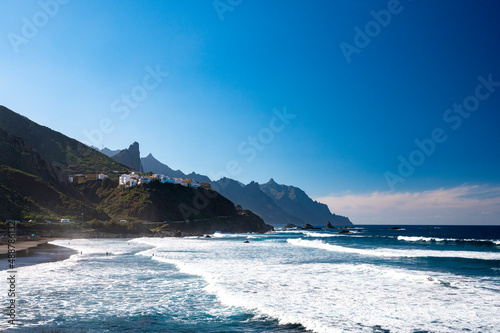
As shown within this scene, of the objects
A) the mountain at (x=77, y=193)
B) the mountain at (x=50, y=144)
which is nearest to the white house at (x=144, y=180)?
the mountain at (x=77, y=193)

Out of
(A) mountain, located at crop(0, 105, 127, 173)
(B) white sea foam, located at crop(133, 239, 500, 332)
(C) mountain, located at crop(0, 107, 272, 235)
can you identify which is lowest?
(B) white sea foam, located at crop(133, 239, 500, 332)

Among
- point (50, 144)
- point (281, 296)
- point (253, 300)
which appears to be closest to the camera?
point (253, 300)

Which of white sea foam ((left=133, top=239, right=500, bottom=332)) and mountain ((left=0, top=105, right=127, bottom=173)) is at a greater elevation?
mountain ((left=0, top=105, right=127, bottom=173))

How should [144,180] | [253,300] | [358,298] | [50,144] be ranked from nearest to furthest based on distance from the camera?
[253,300], [358,298], [144,180], [50,144]

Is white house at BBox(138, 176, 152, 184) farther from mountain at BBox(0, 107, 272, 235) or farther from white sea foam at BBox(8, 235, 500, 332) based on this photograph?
white sea foam at BBox(8, 235, 500, 332)

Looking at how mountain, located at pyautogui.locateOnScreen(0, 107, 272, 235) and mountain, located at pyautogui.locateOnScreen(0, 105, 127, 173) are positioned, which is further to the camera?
mountain, located at pyautogui.locateOnScreen(0, 105, 127, 173)

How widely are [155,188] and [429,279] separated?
426 ft

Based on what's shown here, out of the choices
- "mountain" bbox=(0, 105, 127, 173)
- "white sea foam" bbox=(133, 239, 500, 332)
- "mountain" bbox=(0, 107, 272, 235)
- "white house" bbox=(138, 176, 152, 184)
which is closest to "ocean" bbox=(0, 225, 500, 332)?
"white sea foam" bbox=(133, 239, 500, 332)

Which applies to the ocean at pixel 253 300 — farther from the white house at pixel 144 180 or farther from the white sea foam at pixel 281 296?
the white house at pixel 144 180

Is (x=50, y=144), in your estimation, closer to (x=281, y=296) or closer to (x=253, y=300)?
(x=253, y=300)

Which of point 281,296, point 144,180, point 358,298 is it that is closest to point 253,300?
point 281,296

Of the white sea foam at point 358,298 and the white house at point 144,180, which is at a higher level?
the white house at point 144,180

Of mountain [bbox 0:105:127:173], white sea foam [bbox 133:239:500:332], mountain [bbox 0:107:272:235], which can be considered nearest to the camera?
white sea foam [bbox 133:239:500:332]

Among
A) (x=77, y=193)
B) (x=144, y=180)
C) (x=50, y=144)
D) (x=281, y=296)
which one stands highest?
(x=50, y=144)
